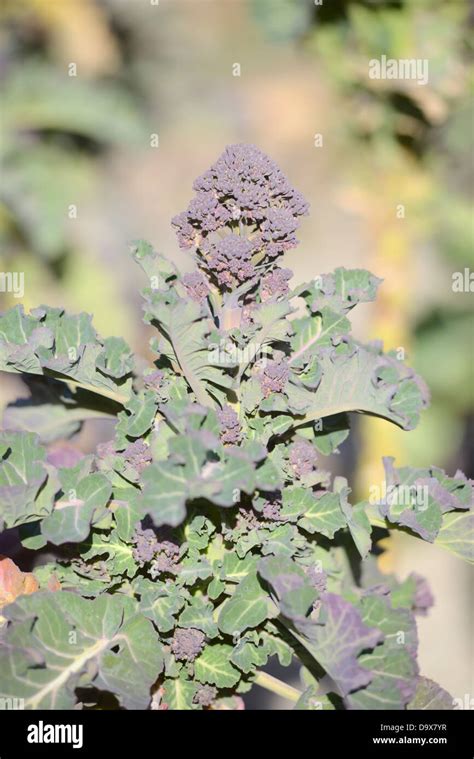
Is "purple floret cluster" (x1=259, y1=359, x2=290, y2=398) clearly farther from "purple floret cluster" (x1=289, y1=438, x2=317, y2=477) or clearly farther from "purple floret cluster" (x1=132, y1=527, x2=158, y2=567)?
"purple floret cluster" (x1=132, y1=527, x2=158, y2=567)

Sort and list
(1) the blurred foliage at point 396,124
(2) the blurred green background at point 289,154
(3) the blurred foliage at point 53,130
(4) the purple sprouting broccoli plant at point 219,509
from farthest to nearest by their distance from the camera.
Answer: (3) the blurred foliage at point 53,130, (2) the blurred green background at point 289,154, (1) the blurred foliage at point 396,124, (4) the purple sprouting broccoli plant at point 219,509

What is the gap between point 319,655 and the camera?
0.91 m

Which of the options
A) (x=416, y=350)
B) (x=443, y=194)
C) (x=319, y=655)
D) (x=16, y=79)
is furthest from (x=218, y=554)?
(x=16, y=79)

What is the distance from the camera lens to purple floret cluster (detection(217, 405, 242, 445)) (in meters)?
0.96

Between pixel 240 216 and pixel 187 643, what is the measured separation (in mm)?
537

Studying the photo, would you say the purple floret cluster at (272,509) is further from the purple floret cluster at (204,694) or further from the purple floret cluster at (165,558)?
the purple floret cluster at (204,694)

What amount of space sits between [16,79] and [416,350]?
2.53 m

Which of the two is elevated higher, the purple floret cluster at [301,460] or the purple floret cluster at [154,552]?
the purple floret cluster at [301,460]

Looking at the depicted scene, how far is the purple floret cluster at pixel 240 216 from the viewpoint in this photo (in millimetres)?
954

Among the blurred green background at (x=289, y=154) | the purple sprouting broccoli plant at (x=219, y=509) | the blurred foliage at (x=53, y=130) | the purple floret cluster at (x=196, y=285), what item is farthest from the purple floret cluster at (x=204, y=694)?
the blurred foliage at (x=53, y=130)

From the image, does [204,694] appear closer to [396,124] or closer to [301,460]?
[301,460]

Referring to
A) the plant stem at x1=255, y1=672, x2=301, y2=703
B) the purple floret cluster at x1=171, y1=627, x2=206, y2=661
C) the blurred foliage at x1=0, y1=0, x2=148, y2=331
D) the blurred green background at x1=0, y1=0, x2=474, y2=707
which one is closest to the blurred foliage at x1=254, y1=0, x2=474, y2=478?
the blurred green background at x1=0, y1=0, x2=474, y2=707

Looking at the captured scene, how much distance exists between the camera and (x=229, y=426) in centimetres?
96
